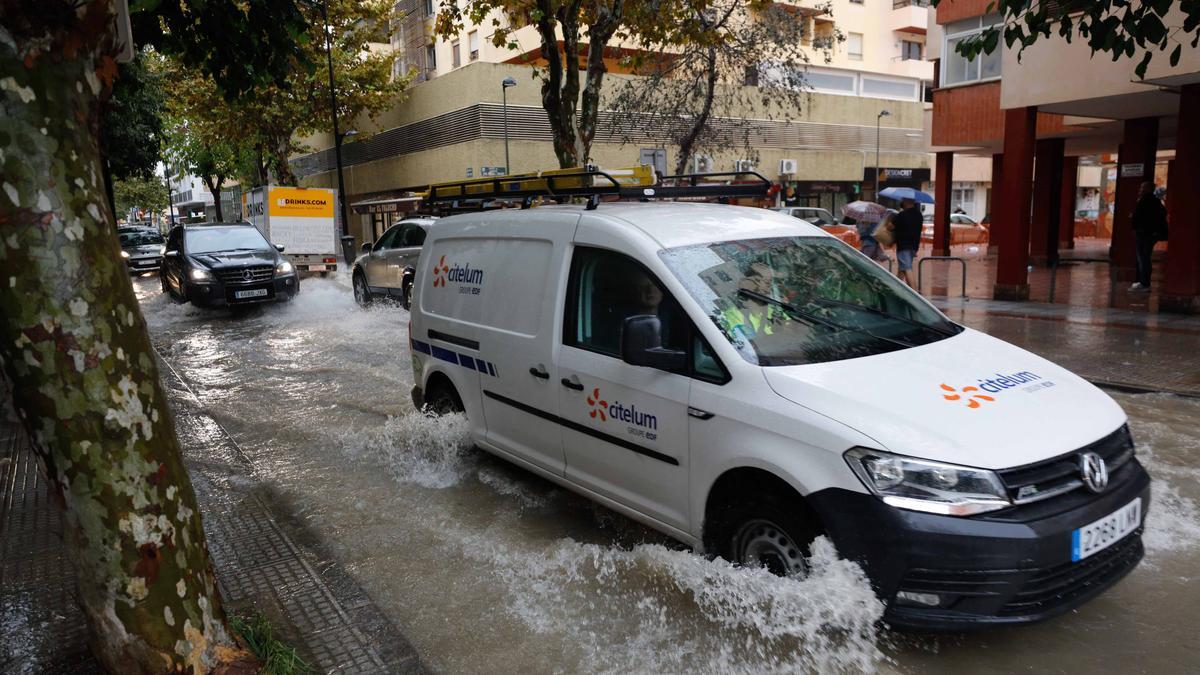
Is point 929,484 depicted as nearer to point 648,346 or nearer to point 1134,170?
point 648,346

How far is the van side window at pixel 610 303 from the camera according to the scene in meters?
4.03

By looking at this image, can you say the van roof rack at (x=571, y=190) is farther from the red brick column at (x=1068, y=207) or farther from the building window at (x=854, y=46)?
the building window at (x=854, y=46)

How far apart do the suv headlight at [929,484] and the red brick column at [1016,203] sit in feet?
41.1

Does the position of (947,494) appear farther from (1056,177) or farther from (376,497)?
(1056,177)

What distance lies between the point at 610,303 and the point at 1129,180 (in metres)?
18.8

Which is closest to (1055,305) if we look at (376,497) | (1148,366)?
(1148,366)

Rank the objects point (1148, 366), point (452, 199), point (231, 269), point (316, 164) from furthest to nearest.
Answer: point (316, 164)
point (231, 269)
point (1148, 366)
point (452, 199)

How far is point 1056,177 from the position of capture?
22469 millimetres

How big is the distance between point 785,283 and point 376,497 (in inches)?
121

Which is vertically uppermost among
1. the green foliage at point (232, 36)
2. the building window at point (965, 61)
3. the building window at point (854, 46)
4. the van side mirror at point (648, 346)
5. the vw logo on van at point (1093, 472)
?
the building window at point (854, 46)

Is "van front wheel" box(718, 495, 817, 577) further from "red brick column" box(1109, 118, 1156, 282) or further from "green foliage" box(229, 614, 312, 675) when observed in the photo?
"red brick column" box(1109, 118, 1156, 282)

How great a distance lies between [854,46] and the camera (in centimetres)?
4812

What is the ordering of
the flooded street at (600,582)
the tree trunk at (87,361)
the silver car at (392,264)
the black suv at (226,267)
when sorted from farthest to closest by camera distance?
the black suv at (226,267)
the silver car at (392,264)
the flooded street at (600,582)
the tree trunk at (87,361)

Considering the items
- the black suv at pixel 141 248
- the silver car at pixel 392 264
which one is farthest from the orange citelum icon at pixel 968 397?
the black suv at pixel 141 248
